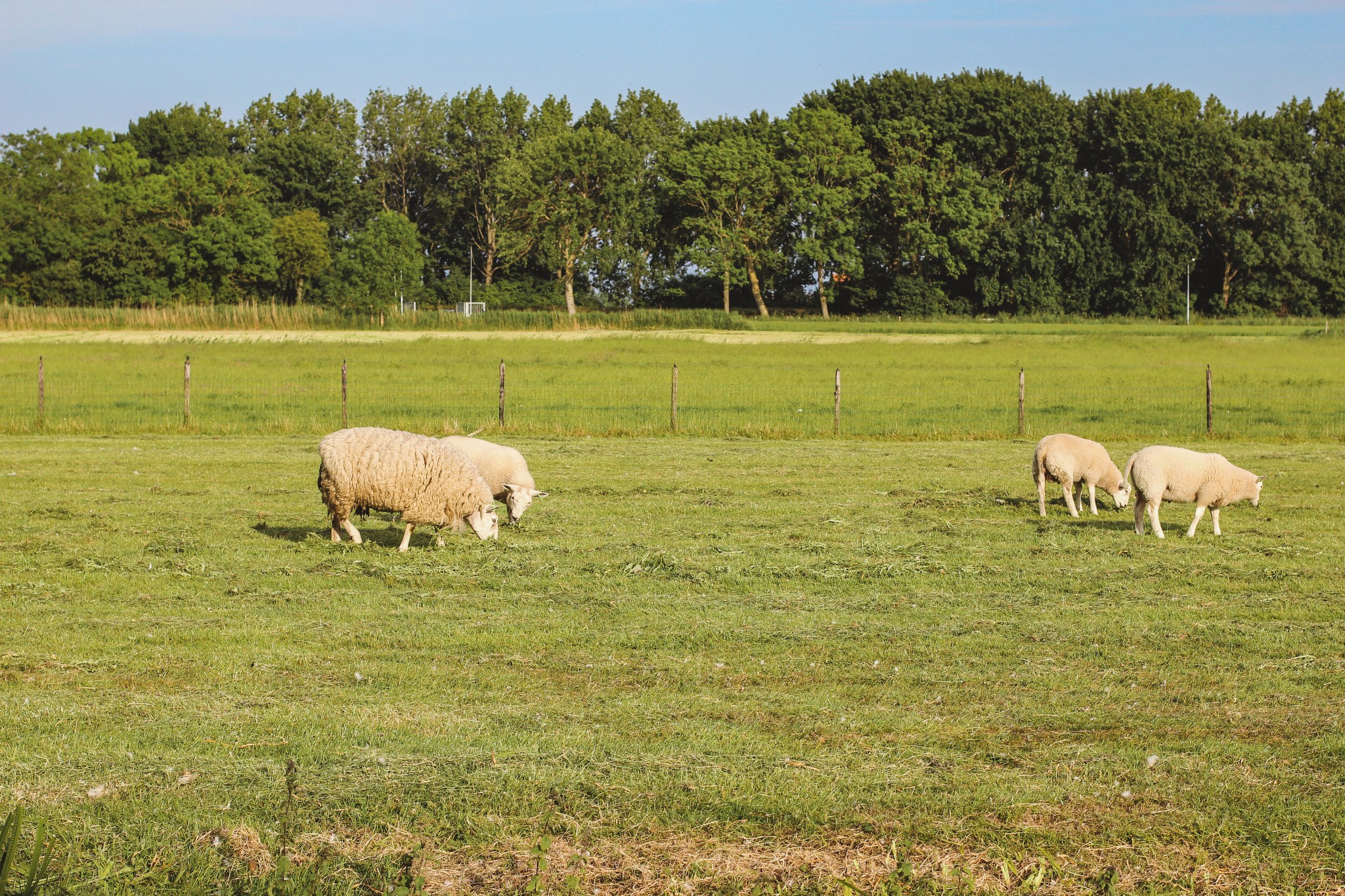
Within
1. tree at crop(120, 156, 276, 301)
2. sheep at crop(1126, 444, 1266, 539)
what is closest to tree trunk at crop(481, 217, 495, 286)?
tree at crop(120, 156, 276, 301)

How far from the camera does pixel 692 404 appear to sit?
3262 centimetres

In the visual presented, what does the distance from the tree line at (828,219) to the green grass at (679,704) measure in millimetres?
74142

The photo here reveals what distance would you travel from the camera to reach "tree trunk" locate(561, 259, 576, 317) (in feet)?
302

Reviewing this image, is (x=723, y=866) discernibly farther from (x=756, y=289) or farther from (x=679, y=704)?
(x=756, y=289)

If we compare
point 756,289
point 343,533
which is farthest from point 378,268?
point 343,533

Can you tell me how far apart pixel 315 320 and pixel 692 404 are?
160 feet

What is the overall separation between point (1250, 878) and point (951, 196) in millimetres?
86307

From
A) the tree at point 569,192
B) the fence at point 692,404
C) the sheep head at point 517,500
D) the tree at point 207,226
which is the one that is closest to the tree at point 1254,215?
the tree at point 569,192

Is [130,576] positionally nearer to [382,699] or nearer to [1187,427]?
[382,699]

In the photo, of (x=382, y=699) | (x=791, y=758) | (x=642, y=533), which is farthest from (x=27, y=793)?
(x=642, y=533)

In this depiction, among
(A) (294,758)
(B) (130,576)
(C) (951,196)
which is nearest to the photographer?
(A) (294,758)

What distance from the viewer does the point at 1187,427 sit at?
2783 centimetres

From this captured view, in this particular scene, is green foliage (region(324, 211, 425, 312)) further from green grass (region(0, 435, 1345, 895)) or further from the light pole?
green grass (region(0, 435, 1345, 895))

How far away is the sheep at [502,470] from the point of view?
47.2ft
